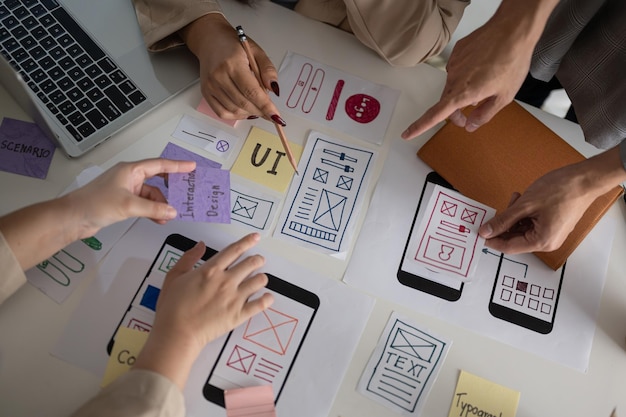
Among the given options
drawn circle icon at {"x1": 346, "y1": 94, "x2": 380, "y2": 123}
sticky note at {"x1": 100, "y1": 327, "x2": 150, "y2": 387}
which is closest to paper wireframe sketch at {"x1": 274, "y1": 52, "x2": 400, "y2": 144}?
drawn circle icon at {"x1": 346, "y1": 94, "x2": 380, "y2": 123}

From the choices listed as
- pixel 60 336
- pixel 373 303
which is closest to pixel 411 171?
pixel 373 303

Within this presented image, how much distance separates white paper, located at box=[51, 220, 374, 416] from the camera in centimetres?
76

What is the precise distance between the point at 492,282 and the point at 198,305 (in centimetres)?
45

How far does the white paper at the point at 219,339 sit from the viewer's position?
76cm

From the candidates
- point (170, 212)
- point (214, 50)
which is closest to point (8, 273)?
point (170, 212)

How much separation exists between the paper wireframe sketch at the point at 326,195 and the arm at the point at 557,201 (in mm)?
236

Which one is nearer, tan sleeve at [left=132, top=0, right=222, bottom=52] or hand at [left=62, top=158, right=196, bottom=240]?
hand at [left=62, top=158, right=196, bottom=240]

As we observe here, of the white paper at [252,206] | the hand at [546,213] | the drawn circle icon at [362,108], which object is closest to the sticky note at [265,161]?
the white paper at [252,206]

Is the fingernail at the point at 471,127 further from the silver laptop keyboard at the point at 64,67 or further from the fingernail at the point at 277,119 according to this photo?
the silver laptop keyboard at the point at 64,67

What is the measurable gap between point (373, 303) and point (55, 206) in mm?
480

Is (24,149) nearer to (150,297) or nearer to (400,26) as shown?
(150,297)

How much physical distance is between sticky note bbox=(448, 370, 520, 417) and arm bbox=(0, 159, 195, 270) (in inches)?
19.4

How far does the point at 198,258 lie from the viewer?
0.81m

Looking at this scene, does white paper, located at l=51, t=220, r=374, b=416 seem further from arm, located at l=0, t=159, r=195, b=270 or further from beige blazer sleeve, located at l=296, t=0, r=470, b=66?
beige blazer sleeve, located at l=296, t=0, r=470, b=66
